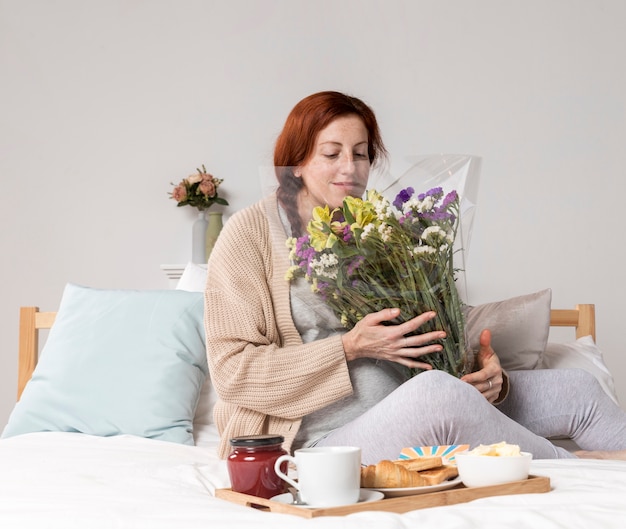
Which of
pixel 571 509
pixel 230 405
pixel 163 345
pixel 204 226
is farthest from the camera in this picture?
pixel 204 226

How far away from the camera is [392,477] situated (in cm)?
105

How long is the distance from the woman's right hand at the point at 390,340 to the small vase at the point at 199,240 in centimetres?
140

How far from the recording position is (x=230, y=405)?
5.62ft

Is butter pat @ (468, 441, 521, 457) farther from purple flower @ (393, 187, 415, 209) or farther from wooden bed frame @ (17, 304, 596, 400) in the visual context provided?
wooden bed frame @ (17, 304, 596, 400)

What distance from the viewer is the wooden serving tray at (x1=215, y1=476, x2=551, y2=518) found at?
957mm

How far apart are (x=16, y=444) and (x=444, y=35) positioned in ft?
7.10

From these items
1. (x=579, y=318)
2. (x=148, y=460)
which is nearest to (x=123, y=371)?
(x=148, y=460)

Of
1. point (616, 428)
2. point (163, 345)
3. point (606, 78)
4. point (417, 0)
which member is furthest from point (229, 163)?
point (616, 428)

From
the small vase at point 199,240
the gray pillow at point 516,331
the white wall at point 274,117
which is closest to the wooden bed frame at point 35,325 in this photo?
the gray pillow at point 516,331

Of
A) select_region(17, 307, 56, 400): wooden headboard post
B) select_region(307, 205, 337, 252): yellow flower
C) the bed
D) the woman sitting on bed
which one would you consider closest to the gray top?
the woman sitting on bed

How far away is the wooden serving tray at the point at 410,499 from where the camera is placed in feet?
3.14

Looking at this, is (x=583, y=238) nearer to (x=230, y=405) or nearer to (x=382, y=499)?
(x=230, y=405)

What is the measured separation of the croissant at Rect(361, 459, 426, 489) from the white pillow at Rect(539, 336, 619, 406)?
1.20 meters

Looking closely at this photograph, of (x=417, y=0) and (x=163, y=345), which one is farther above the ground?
(x=417, y=0)
